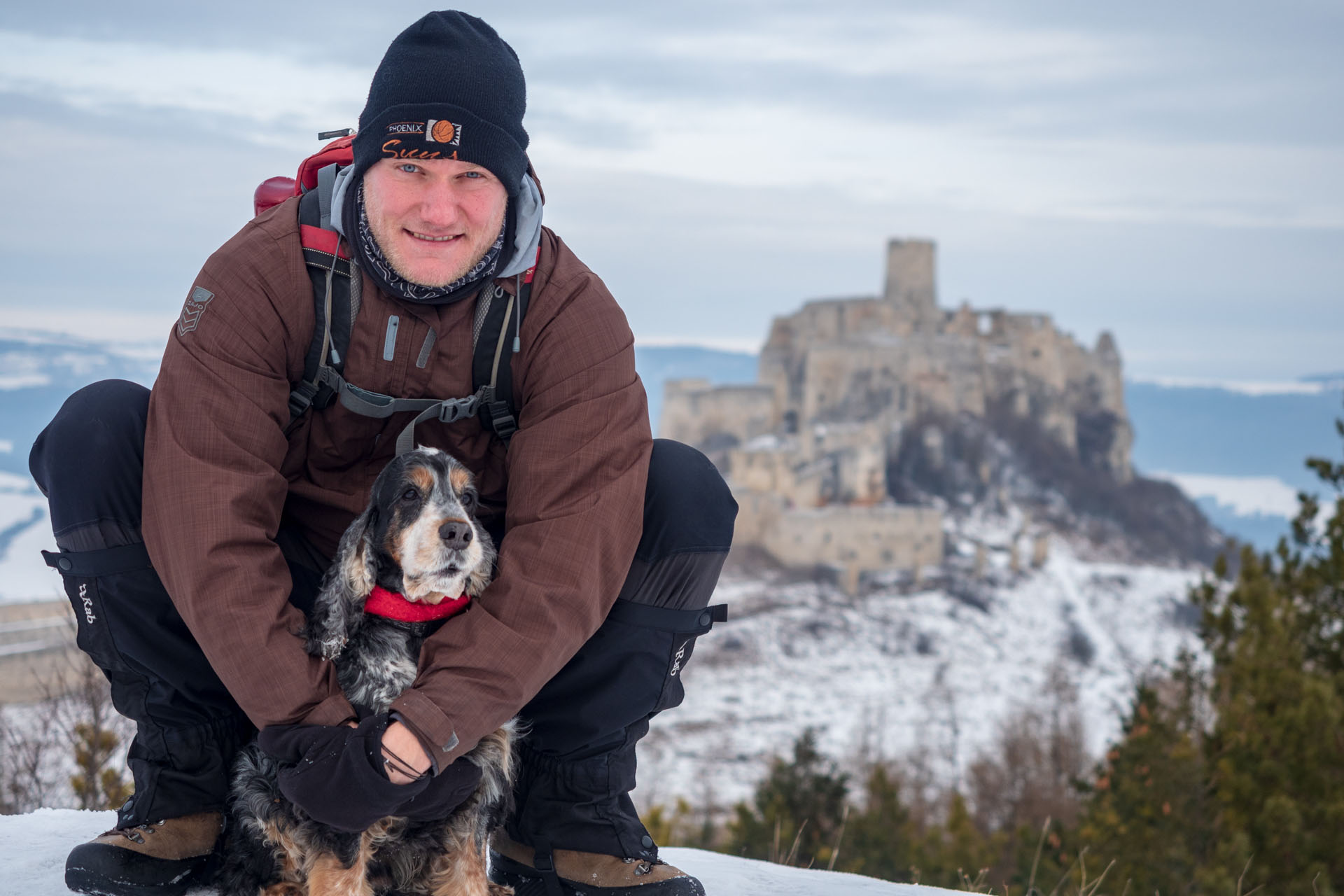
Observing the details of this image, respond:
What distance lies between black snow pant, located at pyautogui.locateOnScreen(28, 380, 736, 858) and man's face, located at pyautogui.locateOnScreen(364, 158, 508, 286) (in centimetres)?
71

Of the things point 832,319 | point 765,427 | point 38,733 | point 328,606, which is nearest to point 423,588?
point 328,606

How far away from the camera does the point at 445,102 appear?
2734 millimetres

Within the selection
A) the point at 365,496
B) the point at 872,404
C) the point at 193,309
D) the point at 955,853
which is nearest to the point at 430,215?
the point at 193,309

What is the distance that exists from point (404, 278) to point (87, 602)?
1.10 meters

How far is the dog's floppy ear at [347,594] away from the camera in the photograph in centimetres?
259

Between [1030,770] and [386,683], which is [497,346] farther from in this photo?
[1030,770]

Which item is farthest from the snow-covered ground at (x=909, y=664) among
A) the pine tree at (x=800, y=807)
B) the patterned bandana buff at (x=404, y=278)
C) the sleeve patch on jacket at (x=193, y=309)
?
the sleeve patch on jacket at (x=193, y=309)

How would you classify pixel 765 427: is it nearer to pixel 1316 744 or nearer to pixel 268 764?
pixel 1316 744

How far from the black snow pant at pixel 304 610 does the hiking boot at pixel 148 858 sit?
4 centimetres

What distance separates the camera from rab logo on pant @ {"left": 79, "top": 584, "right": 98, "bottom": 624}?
2660 mm

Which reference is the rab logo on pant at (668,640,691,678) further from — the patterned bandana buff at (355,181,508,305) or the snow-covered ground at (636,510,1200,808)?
the snow-covered ground at (636,510,1200,808)

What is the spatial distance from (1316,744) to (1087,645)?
3705 centimetres

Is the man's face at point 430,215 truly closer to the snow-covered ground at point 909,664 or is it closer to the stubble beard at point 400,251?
the stubble beard at point 400,251

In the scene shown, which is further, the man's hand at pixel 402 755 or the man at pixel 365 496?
the man at pixel 365 496
